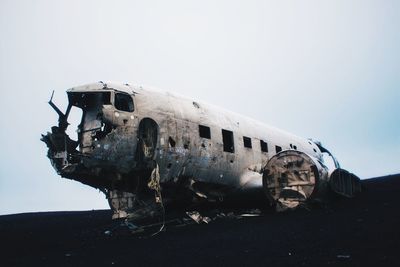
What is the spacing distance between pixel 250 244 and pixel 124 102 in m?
5.69

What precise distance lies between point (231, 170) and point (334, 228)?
5.14 m

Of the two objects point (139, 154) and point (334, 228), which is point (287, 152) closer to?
point (334, 228)

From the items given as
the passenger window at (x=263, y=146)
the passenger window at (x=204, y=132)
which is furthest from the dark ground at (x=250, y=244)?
the passenger window at (x=263, y=146)

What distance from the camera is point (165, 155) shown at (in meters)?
11.5

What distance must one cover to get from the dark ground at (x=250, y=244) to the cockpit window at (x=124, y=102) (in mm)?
3755

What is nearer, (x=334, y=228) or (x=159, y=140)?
(x=334, y=228)

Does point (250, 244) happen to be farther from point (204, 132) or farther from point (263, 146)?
point (263, 146)

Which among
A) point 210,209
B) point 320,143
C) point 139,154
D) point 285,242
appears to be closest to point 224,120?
point 210,209

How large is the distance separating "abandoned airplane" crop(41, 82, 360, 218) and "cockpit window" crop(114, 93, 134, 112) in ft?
0.10

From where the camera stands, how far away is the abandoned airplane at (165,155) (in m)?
10.8

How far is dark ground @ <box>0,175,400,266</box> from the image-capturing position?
688 centimetres

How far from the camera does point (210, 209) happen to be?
14508 millimetres

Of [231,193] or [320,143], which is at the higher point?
[320,143]

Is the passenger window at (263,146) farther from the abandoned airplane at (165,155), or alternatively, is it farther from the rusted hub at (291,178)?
the rusted hub at (291,178)
